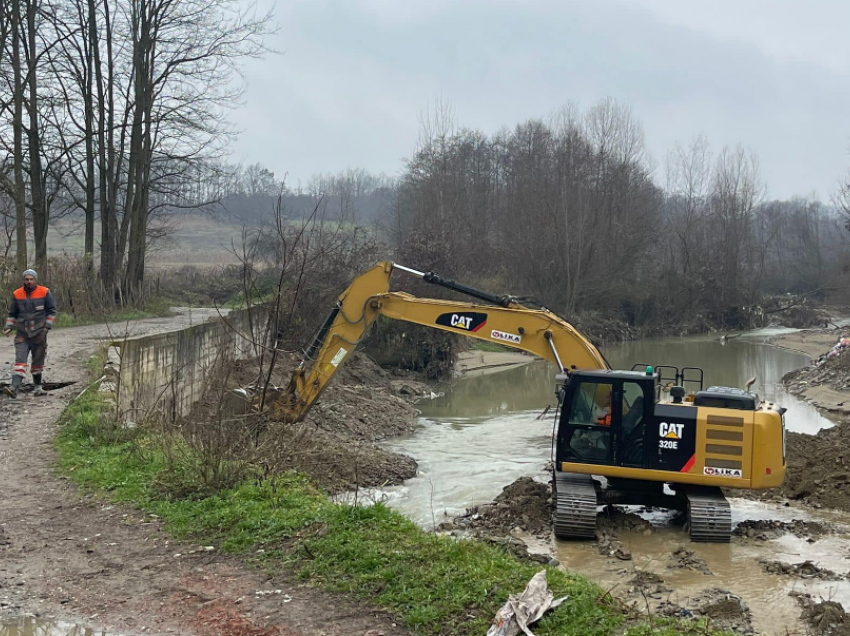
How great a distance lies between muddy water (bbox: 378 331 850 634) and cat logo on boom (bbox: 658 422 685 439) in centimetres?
133

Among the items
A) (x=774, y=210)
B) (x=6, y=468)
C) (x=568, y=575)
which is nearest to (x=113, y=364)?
(x=6, y=468)

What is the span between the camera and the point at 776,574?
9.25 meters

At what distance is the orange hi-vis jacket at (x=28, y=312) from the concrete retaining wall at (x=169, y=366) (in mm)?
1261

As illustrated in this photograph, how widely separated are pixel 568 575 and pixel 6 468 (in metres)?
6.50

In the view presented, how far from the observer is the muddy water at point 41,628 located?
5.59 metres

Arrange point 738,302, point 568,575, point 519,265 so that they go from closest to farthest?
point 568,575 → point 519,265 → point 738,302

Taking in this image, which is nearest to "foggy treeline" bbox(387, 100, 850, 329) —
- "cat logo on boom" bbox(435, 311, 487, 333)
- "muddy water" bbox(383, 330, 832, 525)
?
"muddy water" bbox(383, 330, 832, 525)

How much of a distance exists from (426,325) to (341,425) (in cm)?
482

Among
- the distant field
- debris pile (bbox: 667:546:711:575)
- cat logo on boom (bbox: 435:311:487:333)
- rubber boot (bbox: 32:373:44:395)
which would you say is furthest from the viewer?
the distant field

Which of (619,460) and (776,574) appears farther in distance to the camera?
(619,460)

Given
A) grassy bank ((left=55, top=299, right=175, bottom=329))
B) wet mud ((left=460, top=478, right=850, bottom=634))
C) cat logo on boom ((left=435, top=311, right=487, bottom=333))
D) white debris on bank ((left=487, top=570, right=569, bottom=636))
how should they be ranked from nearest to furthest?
white debris on bank ((left=487, top=570, right=569, bottom=636))
wet mud ((left=460, top=478, right=850, bottom=634))
cat logo on boom ((left=435, top=311, right=487, bottom=333))
grassy bank ((left=55, top=299, right=175, bottom=329))

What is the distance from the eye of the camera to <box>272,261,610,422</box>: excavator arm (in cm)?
1234

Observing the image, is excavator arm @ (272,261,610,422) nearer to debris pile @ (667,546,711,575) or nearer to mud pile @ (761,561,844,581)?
debris pile @ (667,546,711,575)

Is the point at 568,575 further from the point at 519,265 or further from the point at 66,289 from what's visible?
the point at 519,265
